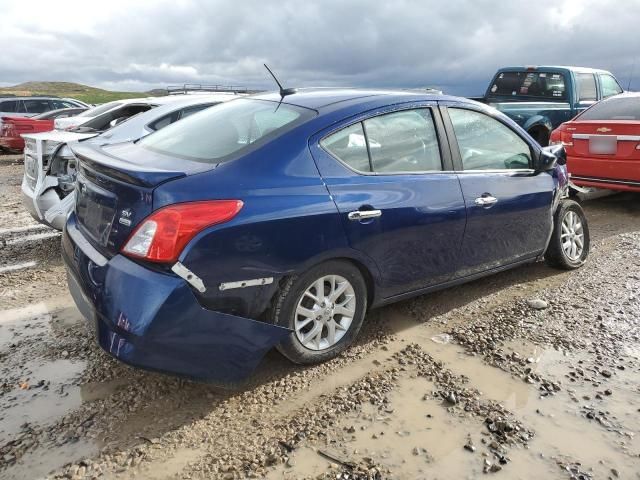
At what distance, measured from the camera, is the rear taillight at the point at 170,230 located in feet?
8.25

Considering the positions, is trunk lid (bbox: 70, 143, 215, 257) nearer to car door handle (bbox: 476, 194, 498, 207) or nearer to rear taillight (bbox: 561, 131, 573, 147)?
car door handle (bbox: 476, 194, 498, 207)

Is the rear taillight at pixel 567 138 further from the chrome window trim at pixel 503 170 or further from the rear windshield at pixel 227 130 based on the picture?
the rear windshield at pixel 227 130

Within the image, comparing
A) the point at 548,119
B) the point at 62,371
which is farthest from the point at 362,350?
the point at 548,119

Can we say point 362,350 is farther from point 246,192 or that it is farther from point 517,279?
point 517,279

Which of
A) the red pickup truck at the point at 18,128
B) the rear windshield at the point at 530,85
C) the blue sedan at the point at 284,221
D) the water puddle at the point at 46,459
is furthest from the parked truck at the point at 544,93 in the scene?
the red pickup truck at the point at 18,128

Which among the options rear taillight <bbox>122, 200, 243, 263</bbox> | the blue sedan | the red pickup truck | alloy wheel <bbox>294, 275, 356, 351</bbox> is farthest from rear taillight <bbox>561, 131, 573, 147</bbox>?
the red pickup truck

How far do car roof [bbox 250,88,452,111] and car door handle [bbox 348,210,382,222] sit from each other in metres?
0.68

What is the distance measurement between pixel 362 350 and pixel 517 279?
6.30ft

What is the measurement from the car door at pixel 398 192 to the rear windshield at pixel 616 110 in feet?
15.3

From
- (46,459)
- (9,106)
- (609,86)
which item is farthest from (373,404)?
(9,106)

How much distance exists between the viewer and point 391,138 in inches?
136

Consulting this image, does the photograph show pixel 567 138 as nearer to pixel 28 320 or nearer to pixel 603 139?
pixel 603 139

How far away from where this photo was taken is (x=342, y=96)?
137 inches

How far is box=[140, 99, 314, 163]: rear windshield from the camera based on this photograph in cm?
302
